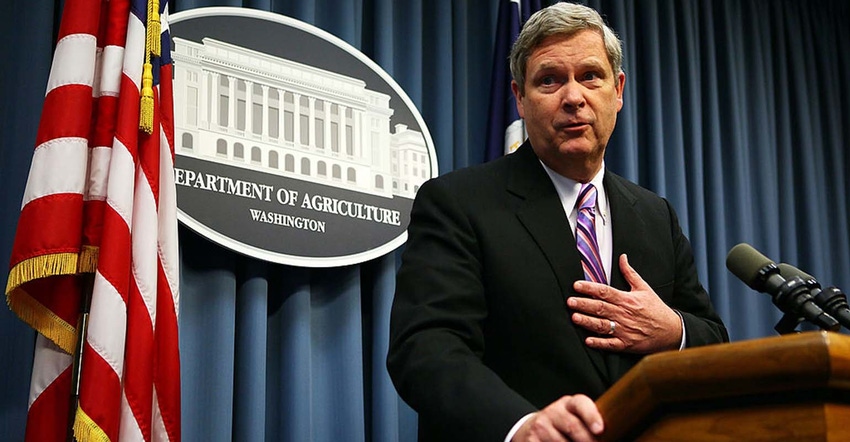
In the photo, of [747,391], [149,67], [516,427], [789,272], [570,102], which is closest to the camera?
[747,391]

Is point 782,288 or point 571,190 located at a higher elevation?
point 571,190

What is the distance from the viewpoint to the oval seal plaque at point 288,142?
288cm

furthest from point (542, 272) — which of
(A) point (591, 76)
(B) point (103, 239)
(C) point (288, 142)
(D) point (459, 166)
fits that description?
(D) point (459, 166)

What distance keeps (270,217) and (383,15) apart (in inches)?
40.8

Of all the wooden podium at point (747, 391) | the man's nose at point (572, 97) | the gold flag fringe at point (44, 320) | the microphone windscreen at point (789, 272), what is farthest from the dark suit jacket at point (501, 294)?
the gold flag fringe at point (44, 320)

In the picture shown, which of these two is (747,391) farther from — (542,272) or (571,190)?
(571,190)

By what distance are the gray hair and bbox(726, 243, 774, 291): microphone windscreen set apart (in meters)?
0.58

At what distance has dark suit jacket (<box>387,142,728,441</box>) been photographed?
5.04 feet

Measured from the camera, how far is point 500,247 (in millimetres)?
1856

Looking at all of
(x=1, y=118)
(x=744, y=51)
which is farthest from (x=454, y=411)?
(x=744, y=51)

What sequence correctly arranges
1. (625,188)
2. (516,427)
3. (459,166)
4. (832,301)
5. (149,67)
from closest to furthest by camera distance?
(516,427), (832,301), (625,188), (149,67), (459,166)

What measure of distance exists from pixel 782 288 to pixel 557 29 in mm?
788

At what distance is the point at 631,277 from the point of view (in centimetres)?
189

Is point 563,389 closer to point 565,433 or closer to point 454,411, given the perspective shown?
point 454,411
